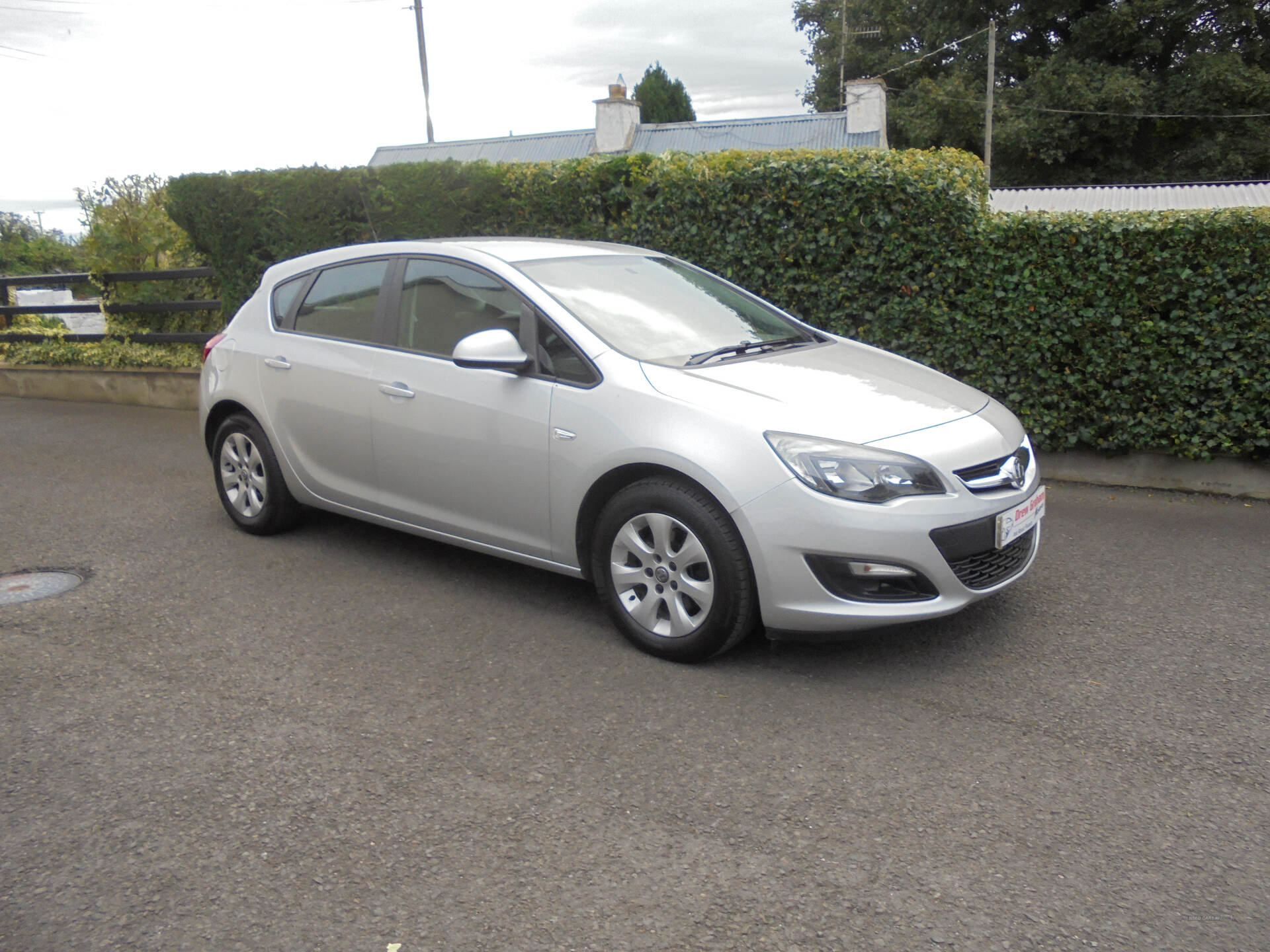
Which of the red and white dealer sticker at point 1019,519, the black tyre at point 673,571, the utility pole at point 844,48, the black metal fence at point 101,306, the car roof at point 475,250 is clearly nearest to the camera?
the black tyre at point 673,571

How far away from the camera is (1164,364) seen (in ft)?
22.0

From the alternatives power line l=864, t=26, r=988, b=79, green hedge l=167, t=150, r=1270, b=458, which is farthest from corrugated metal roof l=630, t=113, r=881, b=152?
green hedge l=167, t=150, r=1270, b=458

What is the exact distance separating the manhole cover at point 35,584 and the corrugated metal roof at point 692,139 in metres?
28.3

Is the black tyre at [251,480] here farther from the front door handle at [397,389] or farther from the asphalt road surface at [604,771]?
the front door handle at [397,389]

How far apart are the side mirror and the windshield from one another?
0.33m

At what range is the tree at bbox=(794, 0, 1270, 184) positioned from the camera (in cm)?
3453

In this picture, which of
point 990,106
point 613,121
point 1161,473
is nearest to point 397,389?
point 1161,473

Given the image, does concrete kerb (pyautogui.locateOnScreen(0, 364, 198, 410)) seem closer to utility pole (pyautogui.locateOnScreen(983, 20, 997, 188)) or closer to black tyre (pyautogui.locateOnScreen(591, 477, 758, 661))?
black tyre (pyautogui.locateOnScreen(591, 477, 758, 661))

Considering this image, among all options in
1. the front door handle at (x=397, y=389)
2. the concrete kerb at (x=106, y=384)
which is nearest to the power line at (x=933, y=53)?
the concrete kerb at (x=106, y=384)

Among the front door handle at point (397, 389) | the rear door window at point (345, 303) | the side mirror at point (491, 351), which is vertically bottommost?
the front door handle at point (397, 389)

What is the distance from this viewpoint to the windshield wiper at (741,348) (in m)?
4.51

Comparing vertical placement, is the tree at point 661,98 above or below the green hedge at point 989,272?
above

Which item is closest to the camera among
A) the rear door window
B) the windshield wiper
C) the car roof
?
Answer: the windshield wiper

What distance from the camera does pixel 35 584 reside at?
531cm
